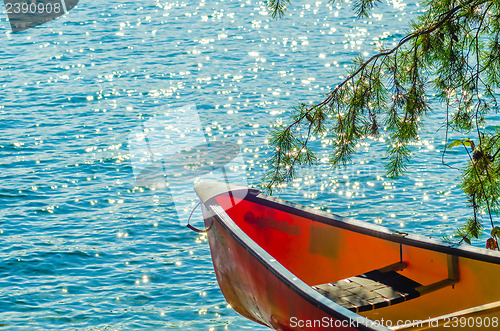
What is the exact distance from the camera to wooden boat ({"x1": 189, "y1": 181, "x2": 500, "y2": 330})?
543cm

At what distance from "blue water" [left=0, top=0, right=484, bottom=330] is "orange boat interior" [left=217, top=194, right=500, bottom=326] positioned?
1078mm

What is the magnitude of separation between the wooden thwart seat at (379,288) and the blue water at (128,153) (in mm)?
1824

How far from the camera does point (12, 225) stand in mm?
10195

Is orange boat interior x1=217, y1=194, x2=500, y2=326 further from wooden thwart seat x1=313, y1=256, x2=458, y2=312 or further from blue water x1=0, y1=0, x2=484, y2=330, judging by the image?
blue water x1=0, y1=0, x2=484, y2=330

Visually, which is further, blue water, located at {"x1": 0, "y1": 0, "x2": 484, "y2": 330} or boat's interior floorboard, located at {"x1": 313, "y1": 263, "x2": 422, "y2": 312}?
blue water, located at {"x1": 0, "y1": 0, "x2": 484, "y2": 330}

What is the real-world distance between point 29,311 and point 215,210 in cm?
265

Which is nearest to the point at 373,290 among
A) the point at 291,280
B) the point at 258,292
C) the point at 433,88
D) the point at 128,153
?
the point at 291,280

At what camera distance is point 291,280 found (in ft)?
18.5

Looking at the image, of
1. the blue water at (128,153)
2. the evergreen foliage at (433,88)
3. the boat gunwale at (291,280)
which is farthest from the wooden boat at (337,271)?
the blue water at (128,153)

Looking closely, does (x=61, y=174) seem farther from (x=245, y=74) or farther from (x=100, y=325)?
(x=245, y=74)

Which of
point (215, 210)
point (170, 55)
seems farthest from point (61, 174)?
point (170, 55)

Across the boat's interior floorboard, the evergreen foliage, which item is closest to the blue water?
the boat's interior floorboard

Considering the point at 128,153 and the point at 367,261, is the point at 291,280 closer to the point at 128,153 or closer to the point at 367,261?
the point at 367,261

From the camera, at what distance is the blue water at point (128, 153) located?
843 centimetres
